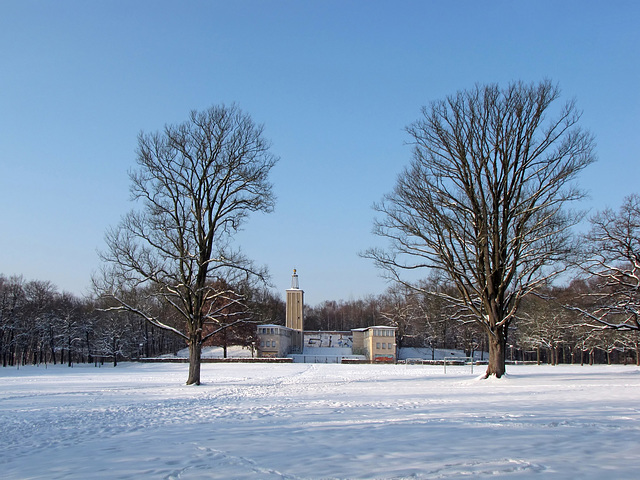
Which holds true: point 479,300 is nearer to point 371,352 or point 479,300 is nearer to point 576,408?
point 576,408

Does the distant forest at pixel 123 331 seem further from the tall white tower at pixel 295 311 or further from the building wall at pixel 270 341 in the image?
the tall white tower at pixel 295 311

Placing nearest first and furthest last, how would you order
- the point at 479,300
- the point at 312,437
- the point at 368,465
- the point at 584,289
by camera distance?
1. the point at 368,465
2. the point at 312,437
3. the point at 479,300
4. the point at 584,289

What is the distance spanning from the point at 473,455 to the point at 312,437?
Answer: 110 inches

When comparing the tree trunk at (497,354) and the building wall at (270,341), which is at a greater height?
the tree trunk at (497,354)

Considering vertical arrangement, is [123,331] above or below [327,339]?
above

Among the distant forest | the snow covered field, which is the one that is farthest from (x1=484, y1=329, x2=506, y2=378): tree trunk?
the distant forest

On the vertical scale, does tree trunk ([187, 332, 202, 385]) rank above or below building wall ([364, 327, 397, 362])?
above

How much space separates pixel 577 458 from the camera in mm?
6707

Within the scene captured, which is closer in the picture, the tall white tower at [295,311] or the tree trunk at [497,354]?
the tree trunk at [497,354]

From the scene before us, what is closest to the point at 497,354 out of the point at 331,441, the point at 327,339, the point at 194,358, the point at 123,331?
the point at 194,358

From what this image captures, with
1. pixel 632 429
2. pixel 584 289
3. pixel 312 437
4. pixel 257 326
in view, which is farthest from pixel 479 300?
pixel 257 326

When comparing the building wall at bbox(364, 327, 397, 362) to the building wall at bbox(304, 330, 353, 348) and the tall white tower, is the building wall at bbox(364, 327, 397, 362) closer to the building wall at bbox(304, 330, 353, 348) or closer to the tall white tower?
the tall white tower

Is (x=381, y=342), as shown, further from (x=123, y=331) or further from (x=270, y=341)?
(x=123, y=331)

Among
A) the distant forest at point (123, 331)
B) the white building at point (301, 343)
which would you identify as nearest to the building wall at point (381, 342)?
the white building at point (301, 343)
